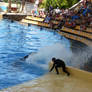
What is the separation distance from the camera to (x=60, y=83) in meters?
9.57

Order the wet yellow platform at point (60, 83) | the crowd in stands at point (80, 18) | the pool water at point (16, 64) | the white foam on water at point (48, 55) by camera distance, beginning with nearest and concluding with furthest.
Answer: the wet yellow platform at point (60, 83) < the pool water at point (16, 64) < the white foam on water at point (48, 55) < the crowd in stands at point (80, 18)

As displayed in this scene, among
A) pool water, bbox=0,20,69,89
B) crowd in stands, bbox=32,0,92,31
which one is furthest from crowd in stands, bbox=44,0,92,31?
pool water, bbox=0,20,69,89

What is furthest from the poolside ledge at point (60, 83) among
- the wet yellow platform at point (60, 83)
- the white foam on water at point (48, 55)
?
the white foam on water at point (48, 55)

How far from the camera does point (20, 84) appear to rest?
946cm

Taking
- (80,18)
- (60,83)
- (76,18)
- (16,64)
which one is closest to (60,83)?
(60,83)

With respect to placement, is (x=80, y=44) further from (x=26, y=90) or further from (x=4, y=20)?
(x=4, y=20)

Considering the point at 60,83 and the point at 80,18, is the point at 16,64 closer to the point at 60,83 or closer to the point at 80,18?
the point at 60,83

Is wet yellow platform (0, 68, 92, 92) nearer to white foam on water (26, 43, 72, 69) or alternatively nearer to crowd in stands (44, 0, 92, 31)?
white foam on water (26, 43, 72, 69)

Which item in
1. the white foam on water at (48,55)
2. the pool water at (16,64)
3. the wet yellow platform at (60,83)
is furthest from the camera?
the white foam on water at (48,55)

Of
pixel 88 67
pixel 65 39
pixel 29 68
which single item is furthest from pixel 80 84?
pixel 65 39

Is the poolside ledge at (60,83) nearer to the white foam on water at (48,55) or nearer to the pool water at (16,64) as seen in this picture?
the pool water at (16,64)

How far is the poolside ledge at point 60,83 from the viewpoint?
8.86m

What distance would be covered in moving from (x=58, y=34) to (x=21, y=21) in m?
10.9

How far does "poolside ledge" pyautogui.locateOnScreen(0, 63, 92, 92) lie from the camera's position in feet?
29.1
